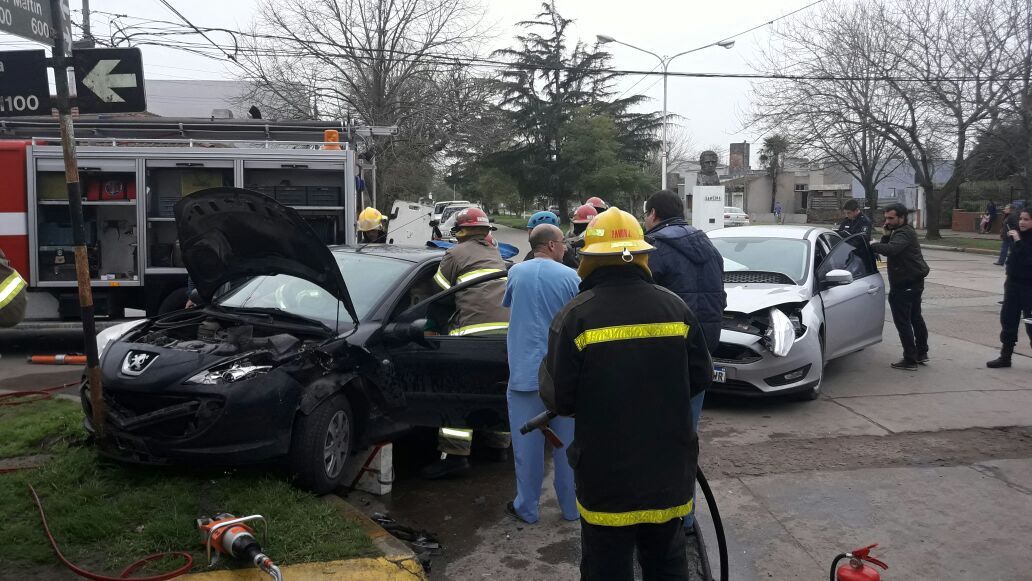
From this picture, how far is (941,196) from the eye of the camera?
32.3m

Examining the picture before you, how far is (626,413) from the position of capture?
108 inches

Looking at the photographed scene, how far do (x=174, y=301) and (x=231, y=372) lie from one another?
5.40 metres

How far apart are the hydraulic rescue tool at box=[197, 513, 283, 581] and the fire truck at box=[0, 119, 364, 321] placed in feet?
19.1

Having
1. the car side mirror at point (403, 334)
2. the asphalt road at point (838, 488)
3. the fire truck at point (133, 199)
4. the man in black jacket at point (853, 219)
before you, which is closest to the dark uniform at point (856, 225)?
the man in black jacket at point (853, 219)

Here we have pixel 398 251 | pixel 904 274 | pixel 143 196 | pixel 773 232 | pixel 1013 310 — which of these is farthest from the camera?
pixel 143 196

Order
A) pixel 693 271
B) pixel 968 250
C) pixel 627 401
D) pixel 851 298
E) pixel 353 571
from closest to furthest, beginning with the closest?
1. pixel 627 401
2. pixel 353 571
3. pixel 693 271
4. pixel 851 298
5. pixel 968 250

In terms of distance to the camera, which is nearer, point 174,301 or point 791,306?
point 791,306

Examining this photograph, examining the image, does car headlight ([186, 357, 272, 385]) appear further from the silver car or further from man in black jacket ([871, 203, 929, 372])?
man in black jacket ([871, 203, 929, 372])

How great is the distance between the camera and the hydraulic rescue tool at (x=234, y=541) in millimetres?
3545

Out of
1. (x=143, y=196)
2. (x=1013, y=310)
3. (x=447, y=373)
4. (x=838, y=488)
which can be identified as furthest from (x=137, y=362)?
(x=1013, y=310)

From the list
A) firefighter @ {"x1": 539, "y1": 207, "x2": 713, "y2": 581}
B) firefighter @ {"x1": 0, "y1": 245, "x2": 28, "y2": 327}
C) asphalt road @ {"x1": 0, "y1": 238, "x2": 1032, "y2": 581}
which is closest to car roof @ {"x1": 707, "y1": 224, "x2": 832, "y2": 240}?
asphalt road @ {"x1": 0, "y1": 238, "x2": 1032, "y2": 581}

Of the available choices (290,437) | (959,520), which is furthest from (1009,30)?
(290,437)

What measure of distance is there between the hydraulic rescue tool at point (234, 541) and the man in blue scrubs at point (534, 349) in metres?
1.46

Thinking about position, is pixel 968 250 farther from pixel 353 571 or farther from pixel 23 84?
pixel 23 84
